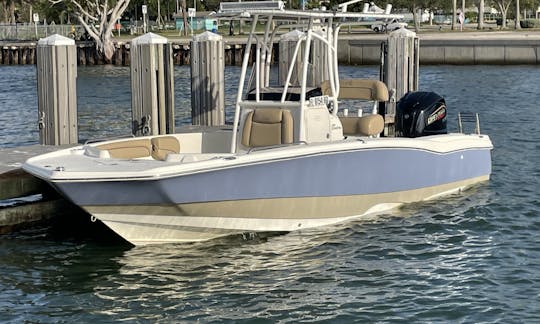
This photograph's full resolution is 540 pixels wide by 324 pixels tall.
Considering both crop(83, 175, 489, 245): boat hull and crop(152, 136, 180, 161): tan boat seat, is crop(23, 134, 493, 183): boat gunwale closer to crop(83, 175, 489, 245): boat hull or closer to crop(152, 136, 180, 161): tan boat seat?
crop(83, 175, 489, 245): boat hull

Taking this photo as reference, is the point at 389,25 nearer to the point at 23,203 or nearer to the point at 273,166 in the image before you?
the point at 273,166

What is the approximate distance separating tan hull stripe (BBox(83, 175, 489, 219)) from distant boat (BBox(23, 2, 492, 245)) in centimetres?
2

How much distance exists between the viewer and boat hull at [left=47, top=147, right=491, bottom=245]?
11602 mm

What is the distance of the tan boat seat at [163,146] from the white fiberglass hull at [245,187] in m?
1.31

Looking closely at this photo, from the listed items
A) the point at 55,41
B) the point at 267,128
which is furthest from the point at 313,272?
the point at 55,41

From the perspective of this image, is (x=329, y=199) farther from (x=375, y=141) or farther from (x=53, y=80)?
(x=53, y=80)

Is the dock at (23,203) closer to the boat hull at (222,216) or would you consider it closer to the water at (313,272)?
the water at (313,272)

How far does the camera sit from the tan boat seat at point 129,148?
13023 millimetres

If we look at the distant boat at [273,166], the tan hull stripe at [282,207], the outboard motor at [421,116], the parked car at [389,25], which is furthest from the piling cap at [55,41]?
the outboard motor at [421,116]

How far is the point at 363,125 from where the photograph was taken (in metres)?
14.1

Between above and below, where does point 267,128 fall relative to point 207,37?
below

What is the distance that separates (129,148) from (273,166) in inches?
84.5

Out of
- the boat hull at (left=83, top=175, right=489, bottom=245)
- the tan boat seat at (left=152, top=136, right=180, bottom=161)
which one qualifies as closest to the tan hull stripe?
the boat hull at (left=83, top=175, right=489, bottom=245)

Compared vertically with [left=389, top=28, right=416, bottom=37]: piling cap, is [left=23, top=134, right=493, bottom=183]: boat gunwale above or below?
below
